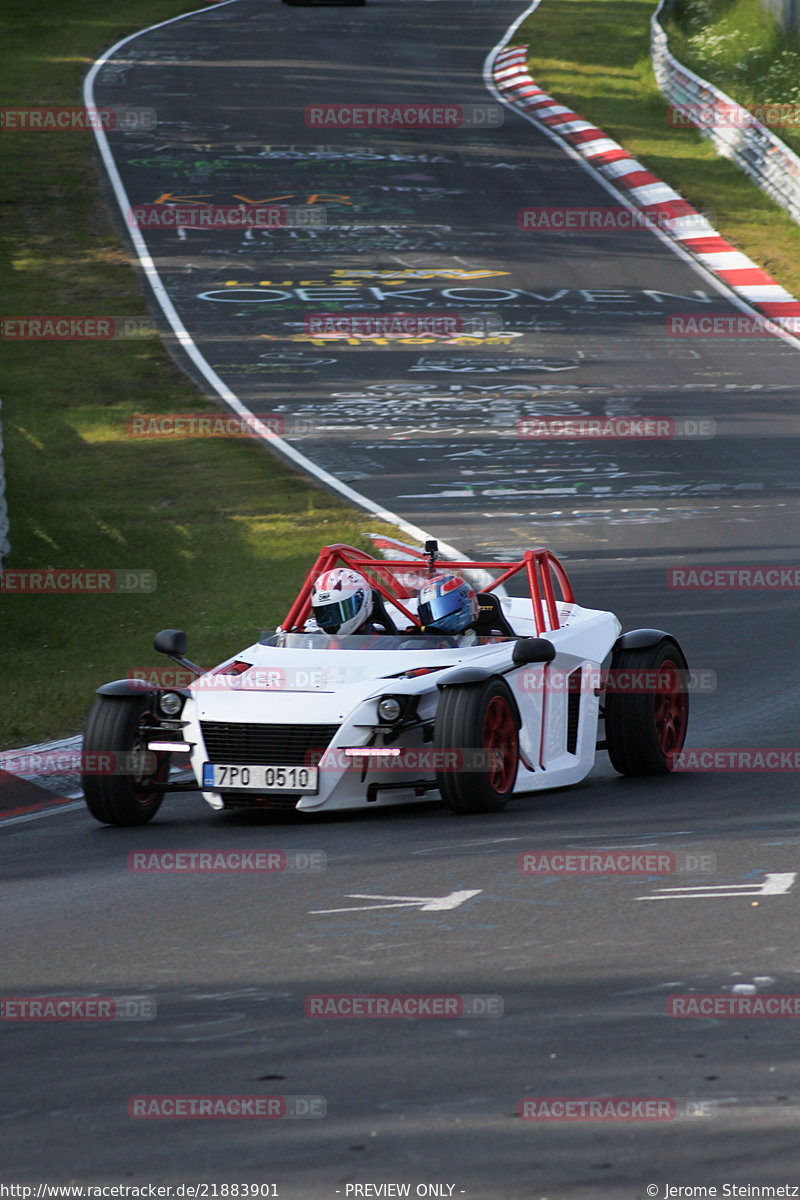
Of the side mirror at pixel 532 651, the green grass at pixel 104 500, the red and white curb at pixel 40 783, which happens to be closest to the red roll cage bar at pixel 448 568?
the side mirror at pixel 532 651

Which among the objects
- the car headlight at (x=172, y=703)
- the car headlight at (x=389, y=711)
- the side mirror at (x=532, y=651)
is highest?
the side mirror at (x=532, y=651)

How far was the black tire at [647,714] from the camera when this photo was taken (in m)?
9.36

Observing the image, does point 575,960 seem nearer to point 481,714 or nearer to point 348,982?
point 348,982

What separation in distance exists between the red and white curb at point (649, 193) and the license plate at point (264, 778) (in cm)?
1740

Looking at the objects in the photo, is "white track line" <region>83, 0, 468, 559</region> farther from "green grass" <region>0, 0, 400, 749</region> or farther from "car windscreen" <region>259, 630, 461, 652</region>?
"car windscreen" <region>259, 630, 461, 652</region>

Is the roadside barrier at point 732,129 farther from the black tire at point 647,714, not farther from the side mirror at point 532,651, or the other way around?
the side mirror at point 532,651

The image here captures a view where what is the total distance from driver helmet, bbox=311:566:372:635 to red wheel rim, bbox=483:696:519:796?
1132 mm

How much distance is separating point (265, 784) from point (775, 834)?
7.76 feet

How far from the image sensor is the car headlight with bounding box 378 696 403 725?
7.97 m

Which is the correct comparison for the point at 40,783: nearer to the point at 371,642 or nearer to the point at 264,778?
the point at 264,778

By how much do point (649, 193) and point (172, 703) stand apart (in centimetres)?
2373

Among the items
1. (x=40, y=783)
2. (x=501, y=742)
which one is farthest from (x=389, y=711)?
(x=40, y=783)

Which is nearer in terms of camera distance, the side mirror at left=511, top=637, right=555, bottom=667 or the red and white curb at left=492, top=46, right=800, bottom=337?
the side mirror at left=511, top=637, right=555, bottom=667

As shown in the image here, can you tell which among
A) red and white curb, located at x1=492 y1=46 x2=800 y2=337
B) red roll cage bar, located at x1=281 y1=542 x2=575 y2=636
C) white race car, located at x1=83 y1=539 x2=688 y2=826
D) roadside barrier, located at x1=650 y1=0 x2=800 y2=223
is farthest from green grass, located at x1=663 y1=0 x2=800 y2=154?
white race car, located at x1=83 y1=539 x2=688 y2=826
